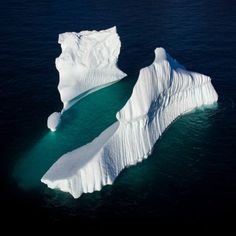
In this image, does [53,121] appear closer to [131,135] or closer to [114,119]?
[114,119]

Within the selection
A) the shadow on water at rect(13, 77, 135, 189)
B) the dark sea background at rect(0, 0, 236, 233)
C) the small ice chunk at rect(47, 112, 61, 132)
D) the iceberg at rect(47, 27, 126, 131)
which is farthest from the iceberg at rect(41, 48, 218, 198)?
the iceberg at rect(47, 27, 126, 131)

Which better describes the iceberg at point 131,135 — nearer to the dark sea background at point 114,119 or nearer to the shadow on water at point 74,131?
the dark sea background at point 114,119

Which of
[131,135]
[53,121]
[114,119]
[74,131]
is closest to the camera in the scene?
[131,135]

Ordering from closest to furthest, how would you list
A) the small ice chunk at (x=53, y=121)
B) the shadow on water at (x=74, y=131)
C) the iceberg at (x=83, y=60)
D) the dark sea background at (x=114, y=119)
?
the dark sea background at (x=114, y=119), the shadow on water at (x=74, y=131), the small ice chunk at (x=53, y=121), the iceberg at (x=83, y=60)

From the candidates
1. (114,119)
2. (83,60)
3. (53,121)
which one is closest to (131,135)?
(114,119)

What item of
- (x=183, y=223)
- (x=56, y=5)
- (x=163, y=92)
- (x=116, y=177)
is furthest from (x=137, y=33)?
(x=183, y=223)

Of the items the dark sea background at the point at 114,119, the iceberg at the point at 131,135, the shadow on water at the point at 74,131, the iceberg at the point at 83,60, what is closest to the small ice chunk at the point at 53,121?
the shadow on water at the point at 74,131

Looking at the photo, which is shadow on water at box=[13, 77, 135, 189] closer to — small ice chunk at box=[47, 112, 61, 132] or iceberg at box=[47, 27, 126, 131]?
small ice chunk at box=[47, 112, 61, 132]
